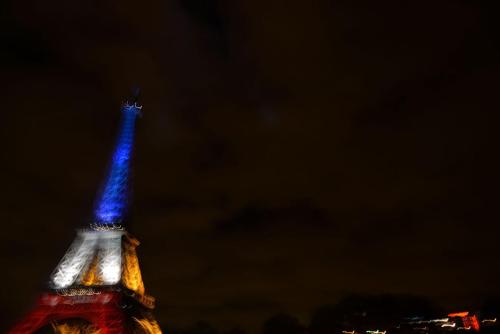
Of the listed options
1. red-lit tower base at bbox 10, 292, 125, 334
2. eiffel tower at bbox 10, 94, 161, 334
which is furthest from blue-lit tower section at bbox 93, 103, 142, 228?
red-lit tower base at bbox 10, 292, 125, 334

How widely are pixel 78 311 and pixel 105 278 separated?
4013 mm

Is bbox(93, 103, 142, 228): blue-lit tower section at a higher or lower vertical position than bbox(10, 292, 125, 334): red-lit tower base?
higher

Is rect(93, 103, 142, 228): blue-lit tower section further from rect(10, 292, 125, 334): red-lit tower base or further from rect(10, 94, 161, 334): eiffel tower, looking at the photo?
rect(10, 292, 125, 334): red-lit tower base

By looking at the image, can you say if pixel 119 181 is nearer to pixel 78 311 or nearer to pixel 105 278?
pixel 105 278

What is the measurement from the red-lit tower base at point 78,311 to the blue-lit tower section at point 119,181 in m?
7.82

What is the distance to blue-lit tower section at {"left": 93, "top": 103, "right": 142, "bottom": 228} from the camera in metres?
44.3

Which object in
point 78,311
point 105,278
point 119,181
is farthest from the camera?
point 119,181

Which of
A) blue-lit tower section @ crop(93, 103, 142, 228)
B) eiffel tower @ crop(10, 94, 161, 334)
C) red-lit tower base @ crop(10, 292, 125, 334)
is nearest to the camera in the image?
red-lit tower base @ crop(10, 292, 125, 334)

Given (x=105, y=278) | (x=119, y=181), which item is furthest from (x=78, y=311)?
(x=119, y=181)

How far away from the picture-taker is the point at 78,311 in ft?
119

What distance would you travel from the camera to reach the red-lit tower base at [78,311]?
34625mm

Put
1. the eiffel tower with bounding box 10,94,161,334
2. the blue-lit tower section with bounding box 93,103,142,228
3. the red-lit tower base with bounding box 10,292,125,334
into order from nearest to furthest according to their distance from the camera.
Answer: the red-lit tower base with bounding box 10,292,125,334, the eiffel tower with bounding box 10,94,161,334, the blue-lit tower section with bounding box 93,103,142,228

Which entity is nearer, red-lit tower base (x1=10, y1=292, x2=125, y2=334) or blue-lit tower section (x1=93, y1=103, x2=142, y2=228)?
red-lit tower base (x1=10, y1=292, x2=125, y2=334)

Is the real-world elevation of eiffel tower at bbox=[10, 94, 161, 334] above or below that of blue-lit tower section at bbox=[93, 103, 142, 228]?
below
